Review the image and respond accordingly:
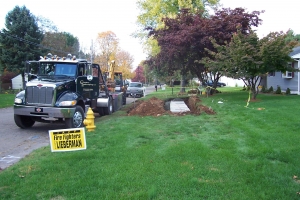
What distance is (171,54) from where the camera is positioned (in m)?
22.4

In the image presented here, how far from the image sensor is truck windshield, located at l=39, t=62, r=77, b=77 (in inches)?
463

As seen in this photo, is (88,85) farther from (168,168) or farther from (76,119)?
(168,168)

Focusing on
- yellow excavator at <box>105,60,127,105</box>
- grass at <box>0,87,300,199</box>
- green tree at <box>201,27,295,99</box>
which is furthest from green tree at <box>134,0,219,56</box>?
grass at <box>0,87,300,199</box>

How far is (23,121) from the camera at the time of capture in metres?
11.2

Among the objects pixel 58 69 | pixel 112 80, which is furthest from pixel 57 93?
pixel 112 80

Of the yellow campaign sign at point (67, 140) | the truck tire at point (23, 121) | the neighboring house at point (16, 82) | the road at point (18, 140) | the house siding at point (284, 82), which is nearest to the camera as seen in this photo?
the yellow campaign sign at point (67, 140)

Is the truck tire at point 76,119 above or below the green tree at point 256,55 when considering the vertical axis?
below

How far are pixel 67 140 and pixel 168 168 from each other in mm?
2177

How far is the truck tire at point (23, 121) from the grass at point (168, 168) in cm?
376

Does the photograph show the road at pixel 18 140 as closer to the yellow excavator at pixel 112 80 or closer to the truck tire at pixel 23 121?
the truck tire at pixel 23 121

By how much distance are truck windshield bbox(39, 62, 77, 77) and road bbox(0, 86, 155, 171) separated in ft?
7.17

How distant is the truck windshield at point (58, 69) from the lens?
11748 mm

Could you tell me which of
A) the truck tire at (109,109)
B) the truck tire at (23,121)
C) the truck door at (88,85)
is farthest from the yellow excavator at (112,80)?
the truck tire at (23,121)

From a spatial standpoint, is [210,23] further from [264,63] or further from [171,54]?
[264,63]
